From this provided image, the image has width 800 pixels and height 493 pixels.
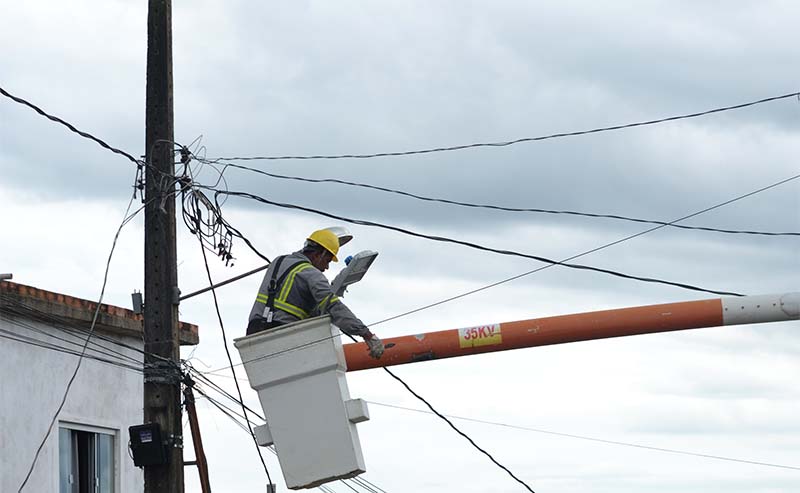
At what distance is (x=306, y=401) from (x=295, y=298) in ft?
2.77

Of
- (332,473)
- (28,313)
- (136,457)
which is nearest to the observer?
(332,473)

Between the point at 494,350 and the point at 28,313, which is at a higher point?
the point at 28,313

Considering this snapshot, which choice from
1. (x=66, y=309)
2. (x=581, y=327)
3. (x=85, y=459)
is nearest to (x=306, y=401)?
(x=581, y=327)

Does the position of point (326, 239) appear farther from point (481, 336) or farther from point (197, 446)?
point (197, 446)

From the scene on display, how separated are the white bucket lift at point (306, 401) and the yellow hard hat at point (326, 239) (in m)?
0.87

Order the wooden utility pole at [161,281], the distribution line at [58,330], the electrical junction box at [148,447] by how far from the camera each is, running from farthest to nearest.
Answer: the distribution line at [58,330], the wooden utility pole at [161,281], the electrical junction box at [148,447]

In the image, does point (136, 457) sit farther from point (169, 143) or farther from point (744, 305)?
point (744, 305)

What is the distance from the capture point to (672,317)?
1066cm

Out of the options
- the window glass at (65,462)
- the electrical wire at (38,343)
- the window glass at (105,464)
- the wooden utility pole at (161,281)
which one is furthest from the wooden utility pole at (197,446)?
the window glass at (105,464)

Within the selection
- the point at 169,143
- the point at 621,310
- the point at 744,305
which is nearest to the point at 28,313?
the point at 169,143

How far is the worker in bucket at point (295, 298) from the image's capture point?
419 inches

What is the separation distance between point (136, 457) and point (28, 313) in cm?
340

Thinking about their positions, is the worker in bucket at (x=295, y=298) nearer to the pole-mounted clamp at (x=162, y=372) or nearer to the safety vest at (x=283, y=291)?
the safety vest at (x=283, y=291)

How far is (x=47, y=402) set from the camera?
14.8 meters
